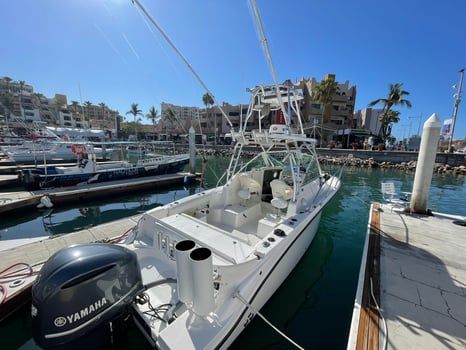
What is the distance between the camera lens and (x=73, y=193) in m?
8.80

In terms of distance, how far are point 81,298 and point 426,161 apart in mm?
7765

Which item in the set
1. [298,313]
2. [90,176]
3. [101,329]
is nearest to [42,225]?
[90,176]

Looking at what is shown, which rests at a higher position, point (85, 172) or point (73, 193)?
point (85, 172)

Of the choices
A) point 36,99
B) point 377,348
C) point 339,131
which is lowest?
point 377,348

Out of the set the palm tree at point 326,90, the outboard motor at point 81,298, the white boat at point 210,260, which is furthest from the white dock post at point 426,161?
the palm tree at point 326,90

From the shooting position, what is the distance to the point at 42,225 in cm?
686

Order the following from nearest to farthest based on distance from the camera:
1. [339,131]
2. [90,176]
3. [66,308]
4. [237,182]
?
1. [66,308]
2. [237,182]
3. [90,176]
4. [339,131]

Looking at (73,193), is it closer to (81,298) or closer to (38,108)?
(81,298)

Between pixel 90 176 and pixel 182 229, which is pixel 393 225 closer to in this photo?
pixel 182 229

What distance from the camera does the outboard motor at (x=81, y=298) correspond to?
1575 millimetres

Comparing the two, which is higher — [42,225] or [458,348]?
[458,348]

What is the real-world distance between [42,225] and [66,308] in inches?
294

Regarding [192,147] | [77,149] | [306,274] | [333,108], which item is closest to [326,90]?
[333,108]

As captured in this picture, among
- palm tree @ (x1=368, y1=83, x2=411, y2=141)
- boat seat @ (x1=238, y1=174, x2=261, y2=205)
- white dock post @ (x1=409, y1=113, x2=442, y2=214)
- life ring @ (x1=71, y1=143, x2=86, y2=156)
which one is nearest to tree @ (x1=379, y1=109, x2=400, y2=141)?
palm tree @ (x1=368, y1=83, x2=411, y2=141)
